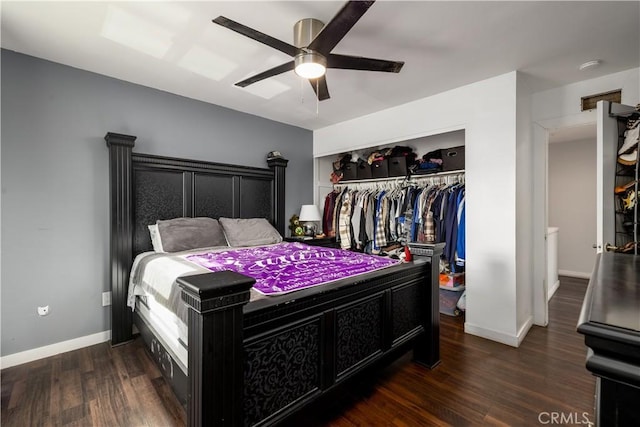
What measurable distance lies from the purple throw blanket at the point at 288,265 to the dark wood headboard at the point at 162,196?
0.79 metres

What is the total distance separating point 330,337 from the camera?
1598 millimetres

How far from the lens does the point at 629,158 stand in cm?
218

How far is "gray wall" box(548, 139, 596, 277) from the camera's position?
475cm

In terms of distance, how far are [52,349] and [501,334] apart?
156 inches

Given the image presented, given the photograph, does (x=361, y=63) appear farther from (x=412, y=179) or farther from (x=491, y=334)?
(x=491, y=334)

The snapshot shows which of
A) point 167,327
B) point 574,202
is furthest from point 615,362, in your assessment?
point 574,202

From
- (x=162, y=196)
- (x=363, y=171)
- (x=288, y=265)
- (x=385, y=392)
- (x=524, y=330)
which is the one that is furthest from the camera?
(x=363, y=171)

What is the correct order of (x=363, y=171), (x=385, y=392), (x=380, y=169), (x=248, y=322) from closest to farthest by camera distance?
(x=248, y=322) → (x=385, y=392) → (x=380, y=169) → (x=363, y=171)

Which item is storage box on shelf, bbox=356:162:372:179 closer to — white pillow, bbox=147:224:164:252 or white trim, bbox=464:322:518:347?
white trim, bbox=464:322:518:347

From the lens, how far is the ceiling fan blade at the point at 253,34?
148 centimetres

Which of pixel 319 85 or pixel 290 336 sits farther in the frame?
pixel 319 85

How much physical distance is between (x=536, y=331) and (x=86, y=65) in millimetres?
4945

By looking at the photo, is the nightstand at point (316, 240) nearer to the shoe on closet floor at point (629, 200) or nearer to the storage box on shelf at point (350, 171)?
the storage box on shelf at point (350, 171)

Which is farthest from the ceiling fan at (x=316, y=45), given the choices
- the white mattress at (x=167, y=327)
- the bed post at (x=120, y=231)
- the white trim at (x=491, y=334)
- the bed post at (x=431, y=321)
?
the white trim at (x=491, y=334)
